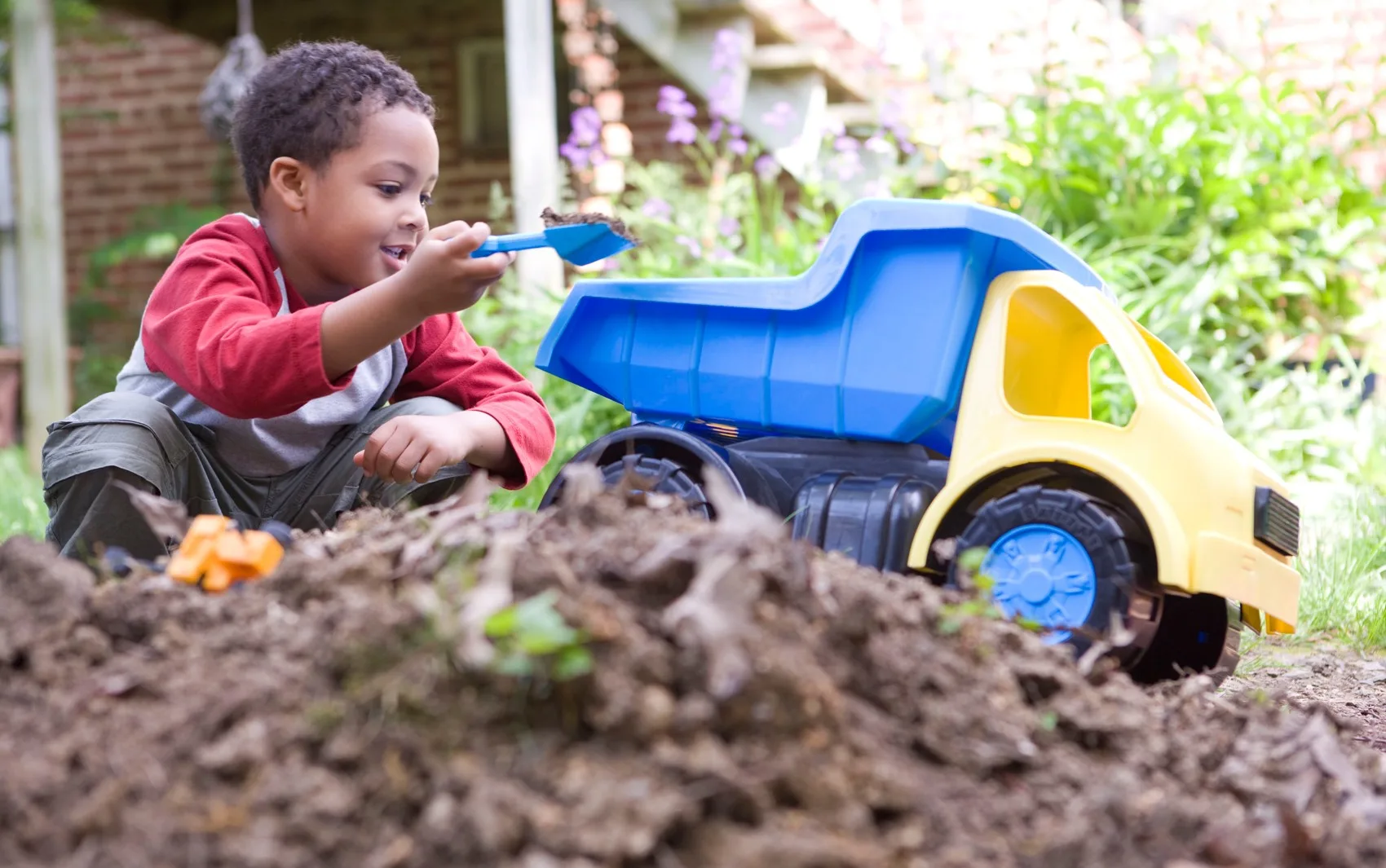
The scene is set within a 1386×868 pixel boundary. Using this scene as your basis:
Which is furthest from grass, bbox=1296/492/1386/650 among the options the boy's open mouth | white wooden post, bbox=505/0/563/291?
white wooden post, bbox=505/0/563/291

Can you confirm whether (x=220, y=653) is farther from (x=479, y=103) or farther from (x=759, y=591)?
(x=479, y=103)

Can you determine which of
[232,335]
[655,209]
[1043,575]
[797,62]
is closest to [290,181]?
[232,335]

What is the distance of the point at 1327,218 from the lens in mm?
3824

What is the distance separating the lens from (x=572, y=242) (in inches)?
74.9

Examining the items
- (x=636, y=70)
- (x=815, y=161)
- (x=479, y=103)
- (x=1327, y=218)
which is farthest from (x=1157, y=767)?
(x=479, y=103)

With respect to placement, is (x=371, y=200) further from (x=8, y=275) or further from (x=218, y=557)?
(x=8, y=275)

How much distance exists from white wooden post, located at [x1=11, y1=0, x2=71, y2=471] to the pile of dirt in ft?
14.1

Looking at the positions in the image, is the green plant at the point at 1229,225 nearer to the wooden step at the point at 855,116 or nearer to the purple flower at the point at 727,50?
the wooden step at the point at 855,116

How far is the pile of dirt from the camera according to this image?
848 mm

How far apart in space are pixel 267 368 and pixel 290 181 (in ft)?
1.43

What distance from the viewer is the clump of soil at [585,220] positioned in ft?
6.20

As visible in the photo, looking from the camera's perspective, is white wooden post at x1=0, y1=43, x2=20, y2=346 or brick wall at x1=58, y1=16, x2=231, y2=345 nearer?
brick wall at x1=58, y1=16, x2=231, y2=345

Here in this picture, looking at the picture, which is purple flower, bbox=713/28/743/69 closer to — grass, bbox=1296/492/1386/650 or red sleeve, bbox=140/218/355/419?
grass, bbox=1296/492/1386/650

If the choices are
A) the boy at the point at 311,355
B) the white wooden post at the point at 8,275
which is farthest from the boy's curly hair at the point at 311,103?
the white wooden post at the point at 8,275
